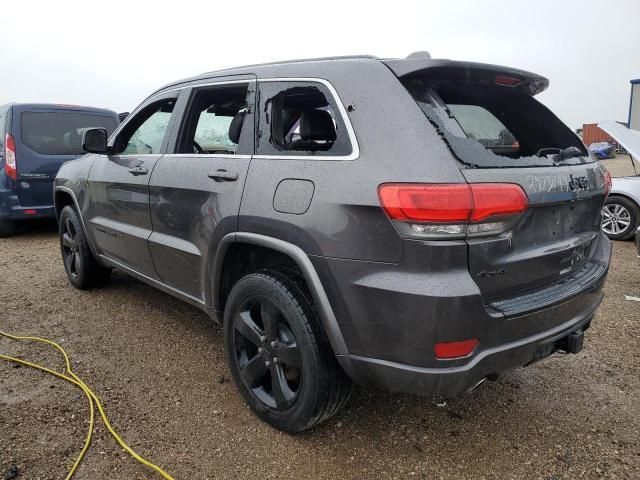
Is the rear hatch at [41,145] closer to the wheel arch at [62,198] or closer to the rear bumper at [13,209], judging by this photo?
the rear bumper at [13,209]

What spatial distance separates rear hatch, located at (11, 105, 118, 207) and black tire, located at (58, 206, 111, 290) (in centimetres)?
251

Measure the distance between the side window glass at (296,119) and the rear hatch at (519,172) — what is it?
1.36 ft

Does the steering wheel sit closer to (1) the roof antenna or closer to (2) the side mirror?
(2) the side mirror

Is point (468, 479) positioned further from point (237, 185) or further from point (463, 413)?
point (237, 185)

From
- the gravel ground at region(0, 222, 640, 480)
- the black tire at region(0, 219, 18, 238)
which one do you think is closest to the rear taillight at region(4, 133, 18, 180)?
the black tire at region(0, 219, 18, 238)

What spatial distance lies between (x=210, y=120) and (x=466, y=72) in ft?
5.61

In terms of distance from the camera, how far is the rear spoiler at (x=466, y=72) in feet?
6.47

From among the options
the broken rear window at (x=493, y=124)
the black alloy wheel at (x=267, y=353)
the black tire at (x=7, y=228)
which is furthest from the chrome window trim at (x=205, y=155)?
the black tire at (x=7, y=228)

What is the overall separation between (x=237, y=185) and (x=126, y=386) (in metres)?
1.42

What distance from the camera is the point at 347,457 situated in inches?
87.9

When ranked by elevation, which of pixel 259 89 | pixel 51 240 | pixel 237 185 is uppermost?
pixel 259 89

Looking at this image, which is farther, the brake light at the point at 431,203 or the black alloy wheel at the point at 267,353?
the black alloy wheel at the point at 267,353

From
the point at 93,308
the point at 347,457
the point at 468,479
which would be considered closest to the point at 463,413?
the point at 468,479

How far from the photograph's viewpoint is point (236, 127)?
261 centimetres
